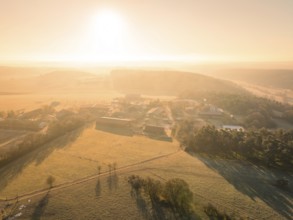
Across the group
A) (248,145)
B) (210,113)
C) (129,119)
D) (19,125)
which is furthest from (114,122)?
(248,145)

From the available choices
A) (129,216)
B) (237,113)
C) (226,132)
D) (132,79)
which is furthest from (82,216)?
(132,79)

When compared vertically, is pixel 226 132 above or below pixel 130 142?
above

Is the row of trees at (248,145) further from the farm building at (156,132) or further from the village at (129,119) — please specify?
the village at (129,119)

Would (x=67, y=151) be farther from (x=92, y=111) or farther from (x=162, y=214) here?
(x=92, y=111)

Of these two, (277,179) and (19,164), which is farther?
(19,164)

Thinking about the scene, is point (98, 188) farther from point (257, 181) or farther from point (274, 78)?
point (274, 78)

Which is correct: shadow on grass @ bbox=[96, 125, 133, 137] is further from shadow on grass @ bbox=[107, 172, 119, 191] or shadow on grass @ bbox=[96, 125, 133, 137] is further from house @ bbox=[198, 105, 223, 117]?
house @ bbox=[198, 105, 223, 117]
